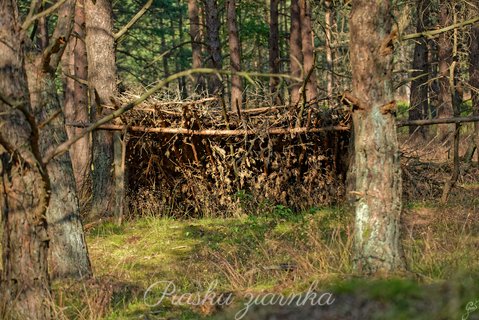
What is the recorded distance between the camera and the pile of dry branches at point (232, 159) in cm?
1144

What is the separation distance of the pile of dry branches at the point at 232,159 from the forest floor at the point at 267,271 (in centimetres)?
50

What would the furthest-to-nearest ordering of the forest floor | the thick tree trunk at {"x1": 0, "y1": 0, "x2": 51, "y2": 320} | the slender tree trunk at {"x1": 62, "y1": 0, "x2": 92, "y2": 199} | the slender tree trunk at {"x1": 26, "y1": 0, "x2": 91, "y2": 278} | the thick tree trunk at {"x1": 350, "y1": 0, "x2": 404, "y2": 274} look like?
the slender tree trunk at {"x1": 62, "y1": 0, "x2": 92, "y2": 199}, the slender tree trunk at {"x1": 26, "y1": 0, "x2": 91, "y2": 278}, the thick tree trunk at {"x1": 350, "y1": 0, "x2": 404, "y2": 274}, the thick tree trunk at {"x1": 0, "y1": 0, "x2": 51, "y2": 320}, the forest floor

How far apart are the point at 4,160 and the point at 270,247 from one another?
13.1 ft

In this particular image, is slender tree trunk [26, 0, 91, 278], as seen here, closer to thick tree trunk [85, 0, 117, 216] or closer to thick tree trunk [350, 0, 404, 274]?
thick tree trunk [350, 0, 404, 274]

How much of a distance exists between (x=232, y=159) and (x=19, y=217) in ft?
20.6

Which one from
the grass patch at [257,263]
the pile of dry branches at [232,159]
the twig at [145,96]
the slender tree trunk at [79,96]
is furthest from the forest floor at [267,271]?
the slender tree trunk at [79,96]

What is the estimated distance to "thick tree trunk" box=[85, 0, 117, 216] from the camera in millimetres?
11430

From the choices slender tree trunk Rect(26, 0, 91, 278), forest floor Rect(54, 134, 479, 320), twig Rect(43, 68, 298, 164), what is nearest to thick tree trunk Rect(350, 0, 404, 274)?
forest floor Rect(54, 134, 479, 320)

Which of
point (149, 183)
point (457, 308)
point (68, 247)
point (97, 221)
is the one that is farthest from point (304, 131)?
point (457, 308)

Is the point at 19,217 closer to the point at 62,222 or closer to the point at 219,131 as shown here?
the point at 62,222

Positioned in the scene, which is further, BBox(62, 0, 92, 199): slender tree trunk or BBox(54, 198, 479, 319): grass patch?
BBox(62, 0, 92, 199): slender tree trunk

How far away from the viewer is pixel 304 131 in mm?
11469

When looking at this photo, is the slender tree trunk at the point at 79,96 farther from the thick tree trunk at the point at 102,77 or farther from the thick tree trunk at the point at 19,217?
the thick tree trunk at the point at 19,217

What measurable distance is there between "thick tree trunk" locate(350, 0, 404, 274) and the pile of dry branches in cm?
498
